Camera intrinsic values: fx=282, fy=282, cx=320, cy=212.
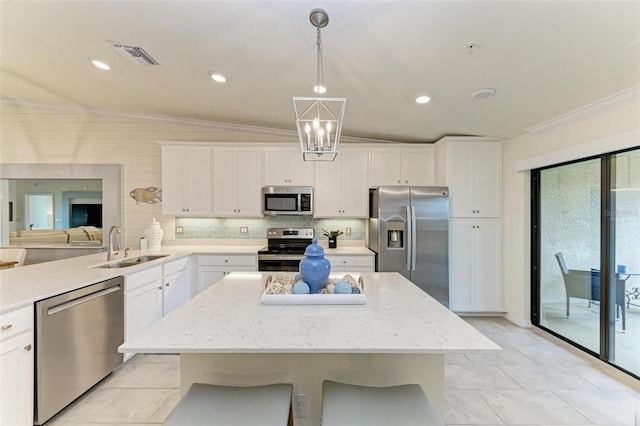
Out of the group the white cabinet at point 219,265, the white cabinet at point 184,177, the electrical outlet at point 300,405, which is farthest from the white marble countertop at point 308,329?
the white cabinet at point 184,177

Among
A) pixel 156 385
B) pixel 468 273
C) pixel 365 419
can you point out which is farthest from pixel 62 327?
pixel 468 273

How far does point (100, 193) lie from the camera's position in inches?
168

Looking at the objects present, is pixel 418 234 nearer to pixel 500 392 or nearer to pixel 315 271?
pixel 500 392

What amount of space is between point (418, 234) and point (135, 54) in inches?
139

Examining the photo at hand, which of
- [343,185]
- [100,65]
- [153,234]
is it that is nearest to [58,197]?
[153,234]

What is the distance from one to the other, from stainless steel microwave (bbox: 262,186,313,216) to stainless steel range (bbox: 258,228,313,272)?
339mm

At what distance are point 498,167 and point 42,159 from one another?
6.57m

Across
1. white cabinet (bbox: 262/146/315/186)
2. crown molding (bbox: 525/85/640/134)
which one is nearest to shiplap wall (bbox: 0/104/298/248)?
white cabinet (bbox: 262/146/315/186)

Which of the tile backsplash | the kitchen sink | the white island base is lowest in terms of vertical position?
the white island base

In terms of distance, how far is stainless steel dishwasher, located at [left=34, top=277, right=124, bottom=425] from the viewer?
1.88m

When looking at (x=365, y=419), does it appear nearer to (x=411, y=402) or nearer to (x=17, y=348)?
(x=411, y=402)

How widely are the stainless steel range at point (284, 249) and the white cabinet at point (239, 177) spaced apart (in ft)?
1.40

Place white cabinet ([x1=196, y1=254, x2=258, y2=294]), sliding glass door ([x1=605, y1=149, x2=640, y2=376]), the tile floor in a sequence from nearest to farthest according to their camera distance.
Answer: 1. the tile floor
2. sliding glass door ([x1=605, y1=149, x2=640, y2=376])
3. white cabinet ([x1=196, y1=254, x2=258, y2=294])

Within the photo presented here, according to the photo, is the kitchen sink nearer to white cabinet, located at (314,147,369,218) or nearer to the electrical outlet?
white cabinet, located at (314,147,369,218)
